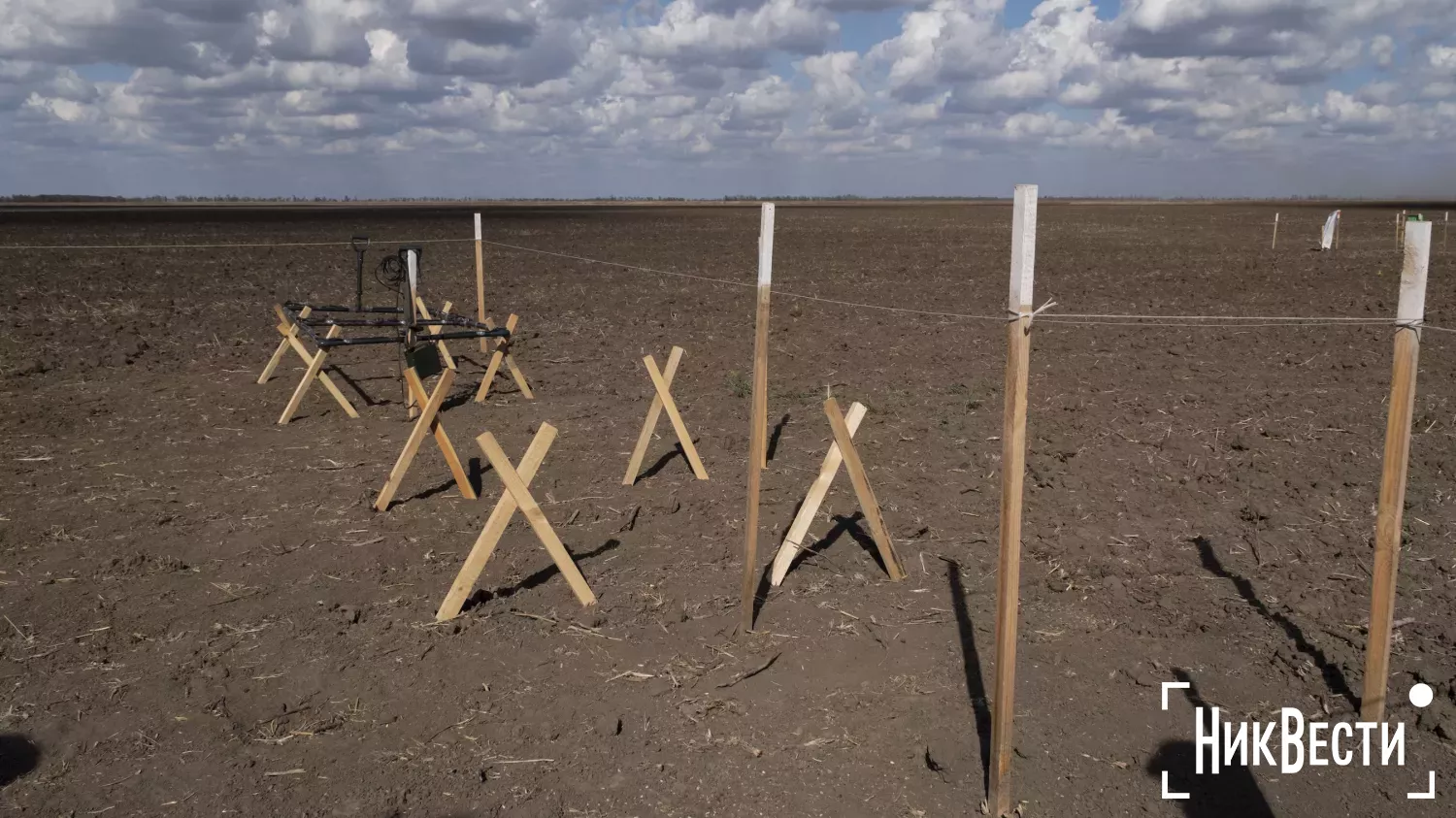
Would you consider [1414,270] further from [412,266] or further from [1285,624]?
[412,266]

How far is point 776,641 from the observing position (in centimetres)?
531

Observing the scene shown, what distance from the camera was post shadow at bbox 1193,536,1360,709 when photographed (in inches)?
188

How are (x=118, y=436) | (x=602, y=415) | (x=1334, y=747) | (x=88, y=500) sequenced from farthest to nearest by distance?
(x=602, y=415) < (x=118, y=436) < (x=88, y=500) < (x=1334, y=747)

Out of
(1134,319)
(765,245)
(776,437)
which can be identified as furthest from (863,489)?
(1134,319)

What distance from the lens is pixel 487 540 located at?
5.46 metres

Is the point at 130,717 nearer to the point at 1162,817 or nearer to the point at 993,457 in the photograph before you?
the point at 1162,817

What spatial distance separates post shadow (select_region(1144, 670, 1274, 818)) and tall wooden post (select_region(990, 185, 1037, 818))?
2.33ft

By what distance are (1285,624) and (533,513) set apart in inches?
147

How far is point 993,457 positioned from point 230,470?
5.77 meters

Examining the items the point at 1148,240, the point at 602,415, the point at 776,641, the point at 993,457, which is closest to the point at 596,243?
the point at 1148,240

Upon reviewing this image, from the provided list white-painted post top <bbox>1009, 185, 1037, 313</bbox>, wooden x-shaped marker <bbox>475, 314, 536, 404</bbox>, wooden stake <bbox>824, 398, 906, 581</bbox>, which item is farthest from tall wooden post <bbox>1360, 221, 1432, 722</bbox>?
wooden x-shaped marker <bbox>475, 314, 536, 404</bbox>

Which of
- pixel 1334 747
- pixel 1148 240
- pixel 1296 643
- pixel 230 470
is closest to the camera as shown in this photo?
pixel 1334 747

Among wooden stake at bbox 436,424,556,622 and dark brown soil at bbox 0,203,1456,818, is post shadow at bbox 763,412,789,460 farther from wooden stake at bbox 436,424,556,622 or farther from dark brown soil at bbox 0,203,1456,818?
wooden stake at bbox 436,424,556,622

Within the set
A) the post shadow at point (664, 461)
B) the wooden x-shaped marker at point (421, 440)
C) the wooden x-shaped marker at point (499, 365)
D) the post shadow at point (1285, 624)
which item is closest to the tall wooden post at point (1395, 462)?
the post shadow at point (1285, 624)
